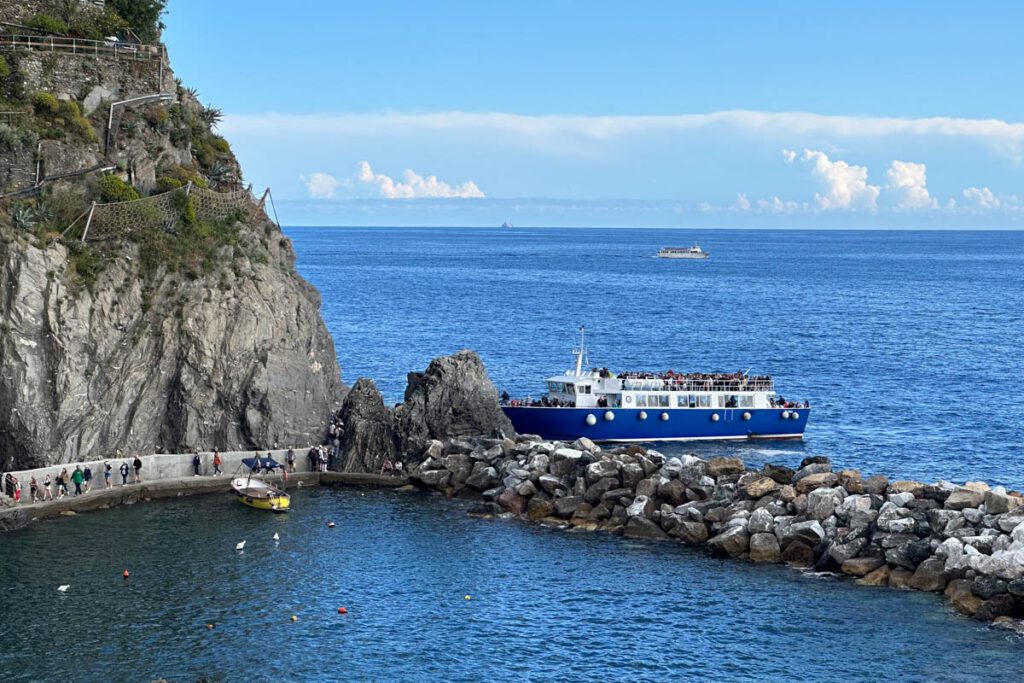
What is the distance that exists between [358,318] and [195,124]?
6846 cm

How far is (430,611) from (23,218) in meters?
31.2

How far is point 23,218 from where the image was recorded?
6325cm

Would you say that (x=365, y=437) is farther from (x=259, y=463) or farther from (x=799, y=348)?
(x=799, y=348)

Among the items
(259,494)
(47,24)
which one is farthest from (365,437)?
(47,24)

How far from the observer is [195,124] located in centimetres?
7881

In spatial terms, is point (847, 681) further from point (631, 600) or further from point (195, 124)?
point (195, 124)

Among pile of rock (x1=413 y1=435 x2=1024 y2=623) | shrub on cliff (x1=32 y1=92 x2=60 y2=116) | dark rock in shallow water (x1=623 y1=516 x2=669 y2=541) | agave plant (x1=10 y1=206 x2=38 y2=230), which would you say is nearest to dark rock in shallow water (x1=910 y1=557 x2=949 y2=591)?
pile of rock (x1=413 y1=435 x2=1024 y2=623)

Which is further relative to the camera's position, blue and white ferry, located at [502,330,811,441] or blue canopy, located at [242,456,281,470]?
blue and white ferry, located at [502,330,811,441]

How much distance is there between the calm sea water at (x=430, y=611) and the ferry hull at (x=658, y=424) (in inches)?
827

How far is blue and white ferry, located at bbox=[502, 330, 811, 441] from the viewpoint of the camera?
3137 inches

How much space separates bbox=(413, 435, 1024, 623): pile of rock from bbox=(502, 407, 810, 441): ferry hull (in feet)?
41.9

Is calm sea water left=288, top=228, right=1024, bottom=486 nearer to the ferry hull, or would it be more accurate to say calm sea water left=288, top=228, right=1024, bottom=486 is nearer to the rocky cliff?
the ferry hull

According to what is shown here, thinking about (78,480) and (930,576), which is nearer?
(930,576)

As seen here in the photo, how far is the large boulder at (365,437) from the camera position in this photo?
2660 inches
